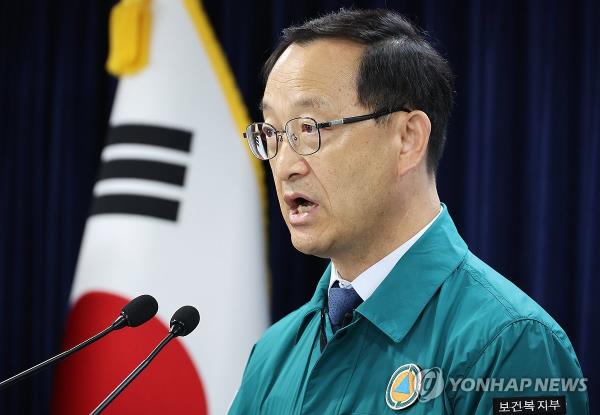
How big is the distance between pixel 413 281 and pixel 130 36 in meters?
1.59

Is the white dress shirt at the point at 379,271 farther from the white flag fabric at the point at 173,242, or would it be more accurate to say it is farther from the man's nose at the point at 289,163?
the white flag fabric at the point at 173,242

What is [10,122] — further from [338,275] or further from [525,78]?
[338,275]

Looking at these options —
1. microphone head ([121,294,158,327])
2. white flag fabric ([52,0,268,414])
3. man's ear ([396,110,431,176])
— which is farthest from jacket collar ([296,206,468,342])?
white flag fabric ([52,0,268,414])

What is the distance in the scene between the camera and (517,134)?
8.23 ft

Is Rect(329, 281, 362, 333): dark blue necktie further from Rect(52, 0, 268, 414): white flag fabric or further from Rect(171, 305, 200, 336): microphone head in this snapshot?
Rect(52, 0, 268, 414): white flag fabric

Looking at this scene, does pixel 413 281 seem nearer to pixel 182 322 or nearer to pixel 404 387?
pixel 404 387

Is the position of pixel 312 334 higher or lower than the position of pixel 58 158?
lower

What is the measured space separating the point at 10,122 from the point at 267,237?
127 cm

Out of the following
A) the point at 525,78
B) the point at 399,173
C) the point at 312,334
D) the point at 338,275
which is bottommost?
the point at 312,334

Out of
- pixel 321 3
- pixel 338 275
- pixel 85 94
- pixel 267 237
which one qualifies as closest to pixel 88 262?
pixel 267 237

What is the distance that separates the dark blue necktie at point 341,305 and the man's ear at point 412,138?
22cm

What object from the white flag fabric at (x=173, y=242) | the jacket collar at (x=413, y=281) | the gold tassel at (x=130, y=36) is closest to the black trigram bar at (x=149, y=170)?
the white flag fabric at (x=173, y=242)

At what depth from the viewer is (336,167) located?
4.27 feet

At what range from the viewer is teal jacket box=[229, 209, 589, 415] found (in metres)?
1.10
